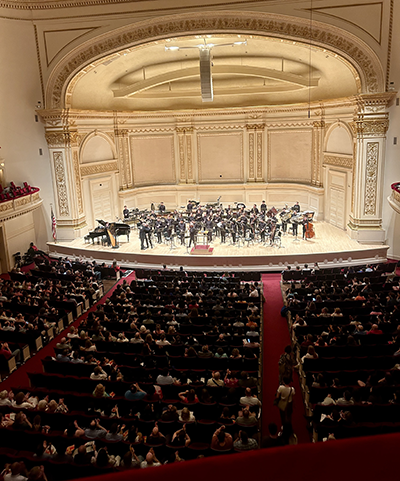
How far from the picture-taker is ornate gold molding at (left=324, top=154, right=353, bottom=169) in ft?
68.1

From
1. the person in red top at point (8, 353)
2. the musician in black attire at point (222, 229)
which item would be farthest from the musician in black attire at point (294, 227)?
the person in red top at point (8, 353)

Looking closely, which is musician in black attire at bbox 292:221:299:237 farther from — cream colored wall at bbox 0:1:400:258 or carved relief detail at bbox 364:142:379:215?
cream colored wall at bbox 0:1:400:258

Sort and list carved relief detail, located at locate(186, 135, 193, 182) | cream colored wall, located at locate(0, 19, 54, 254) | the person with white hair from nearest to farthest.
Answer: the person with white hair → cream colored wall, located at locate(0, 19, 54, 254) → carved relief detail, located at locate(186, 135, 193, 182)

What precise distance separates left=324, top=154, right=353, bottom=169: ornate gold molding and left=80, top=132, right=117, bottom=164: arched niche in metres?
12.1

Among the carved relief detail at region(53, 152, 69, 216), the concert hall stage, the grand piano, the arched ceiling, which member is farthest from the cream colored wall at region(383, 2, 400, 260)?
the carved relief detail at region(53, 152, 69, 216)

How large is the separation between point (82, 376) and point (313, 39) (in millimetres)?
15439

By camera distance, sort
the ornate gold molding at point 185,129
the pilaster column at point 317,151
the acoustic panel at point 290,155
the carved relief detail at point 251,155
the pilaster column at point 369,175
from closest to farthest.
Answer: the pilaster column at point 369,175
the pilaster column at point 317,151
the acoustic panel at point 290,155
the carved relief detail at point 251,155
the ornate gold molding at point 185,129

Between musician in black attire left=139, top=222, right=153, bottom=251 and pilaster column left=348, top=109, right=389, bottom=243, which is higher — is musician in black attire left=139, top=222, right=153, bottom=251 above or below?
below

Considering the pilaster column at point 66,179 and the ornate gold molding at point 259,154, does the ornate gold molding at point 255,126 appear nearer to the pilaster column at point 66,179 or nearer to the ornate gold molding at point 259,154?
the ornate gold molding at point 259,154

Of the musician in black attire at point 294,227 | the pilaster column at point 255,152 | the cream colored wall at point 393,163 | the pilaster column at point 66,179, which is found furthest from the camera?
the pilaster column at point 255,152

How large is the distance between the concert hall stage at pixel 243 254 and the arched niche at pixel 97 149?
202 inches

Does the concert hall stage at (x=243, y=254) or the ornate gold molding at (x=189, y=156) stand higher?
the ornate gold molding at (x=189, y=156)

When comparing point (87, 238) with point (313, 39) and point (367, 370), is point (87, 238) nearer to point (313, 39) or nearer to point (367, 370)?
point (313, 39)

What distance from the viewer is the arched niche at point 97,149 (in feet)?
74.4
